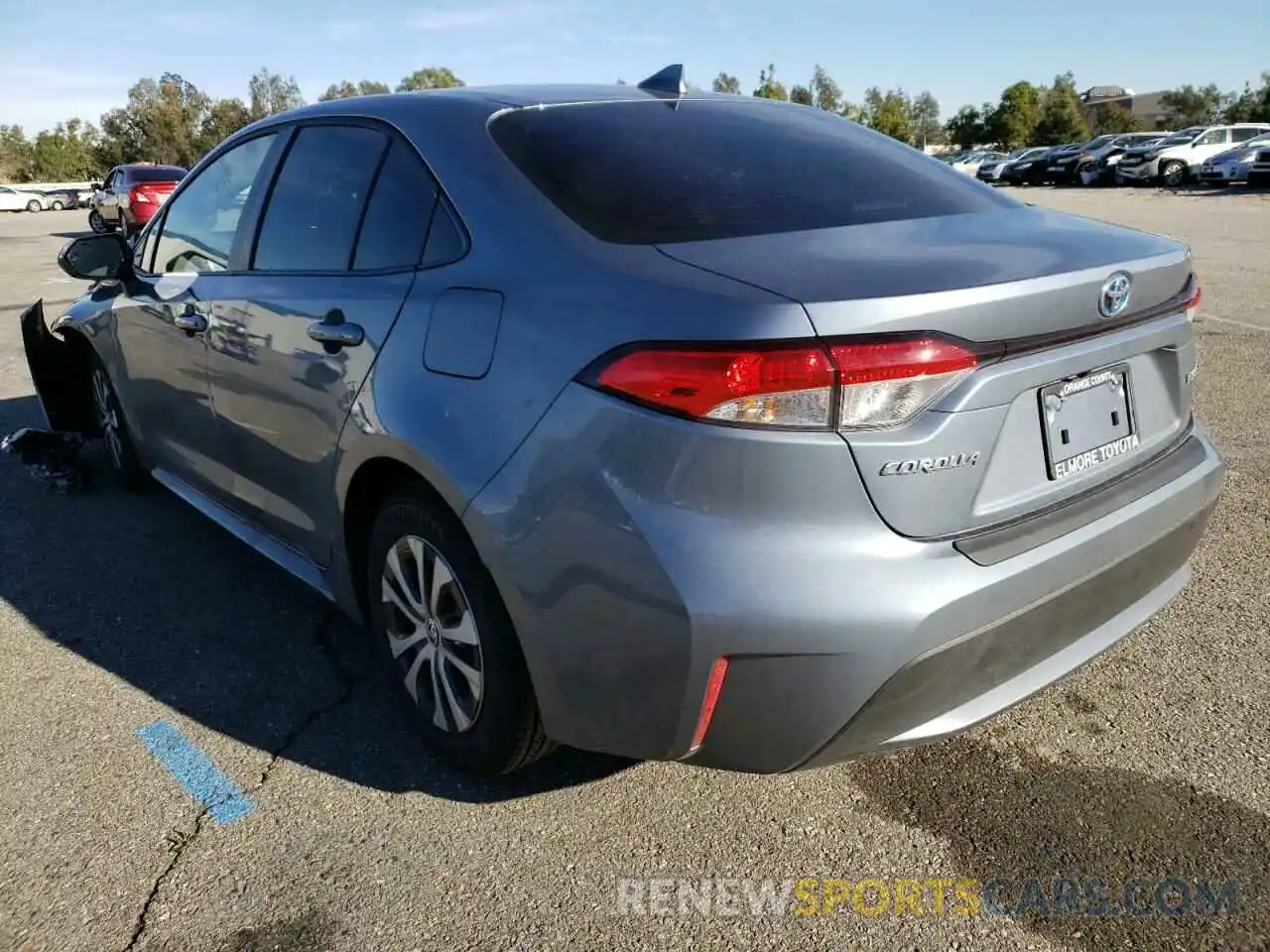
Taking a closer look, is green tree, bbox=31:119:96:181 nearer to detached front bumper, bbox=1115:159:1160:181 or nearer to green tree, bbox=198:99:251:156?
green tree, bbox=198:99:251:156

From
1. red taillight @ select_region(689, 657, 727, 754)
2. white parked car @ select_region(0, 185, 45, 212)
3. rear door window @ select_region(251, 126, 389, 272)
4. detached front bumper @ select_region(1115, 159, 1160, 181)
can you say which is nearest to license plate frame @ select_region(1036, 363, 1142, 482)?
red taillight @ select_region(689, 657, 727, 754)

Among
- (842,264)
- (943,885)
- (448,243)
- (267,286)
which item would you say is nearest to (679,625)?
(842,264)

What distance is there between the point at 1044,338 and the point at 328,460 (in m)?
1.84

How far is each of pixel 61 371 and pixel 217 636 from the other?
2.53m

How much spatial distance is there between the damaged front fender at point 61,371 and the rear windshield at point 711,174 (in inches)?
134

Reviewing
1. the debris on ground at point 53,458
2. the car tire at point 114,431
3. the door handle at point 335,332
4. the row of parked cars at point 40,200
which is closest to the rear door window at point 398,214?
the door handle at point 335,332

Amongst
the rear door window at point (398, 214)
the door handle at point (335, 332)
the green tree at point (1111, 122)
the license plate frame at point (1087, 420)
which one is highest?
the green tree at point (1111, 122)

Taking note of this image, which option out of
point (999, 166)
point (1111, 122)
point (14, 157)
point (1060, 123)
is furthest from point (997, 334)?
point (14, 157)

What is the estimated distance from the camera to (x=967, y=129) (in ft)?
284

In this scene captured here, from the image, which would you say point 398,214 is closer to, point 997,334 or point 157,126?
point 997,334

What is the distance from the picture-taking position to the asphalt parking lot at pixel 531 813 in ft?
7.11

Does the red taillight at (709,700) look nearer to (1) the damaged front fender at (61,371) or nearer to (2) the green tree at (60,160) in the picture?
(1) the damaged front fender at (61,371)

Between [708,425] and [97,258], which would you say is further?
[97,258]

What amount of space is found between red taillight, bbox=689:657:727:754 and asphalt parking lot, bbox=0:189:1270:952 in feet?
1.50
